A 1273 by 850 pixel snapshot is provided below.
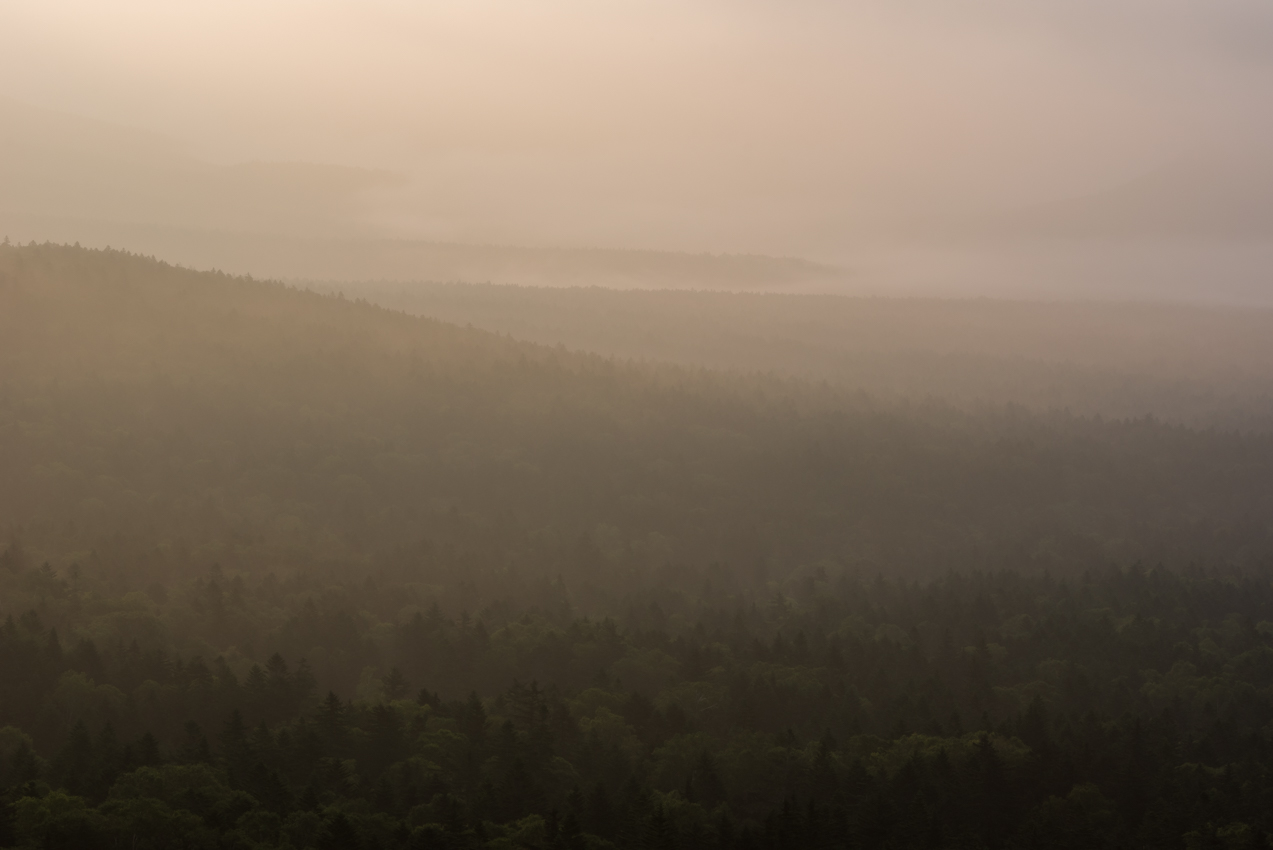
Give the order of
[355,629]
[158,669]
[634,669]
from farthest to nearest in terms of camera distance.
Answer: [355,629]
[634,669]
[158,669]

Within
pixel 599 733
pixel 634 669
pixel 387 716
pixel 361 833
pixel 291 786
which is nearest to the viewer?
pixel 361 833

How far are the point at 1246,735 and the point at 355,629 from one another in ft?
412

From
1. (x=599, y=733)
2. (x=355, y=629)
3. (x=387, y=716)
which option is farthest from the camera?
(x=355, y=629)

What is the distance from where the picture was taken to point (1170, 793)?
129 metres

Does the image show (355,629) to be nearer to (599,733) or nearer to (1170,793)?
(599,733)

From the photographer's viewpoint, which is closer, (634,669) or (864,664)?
(634,669)

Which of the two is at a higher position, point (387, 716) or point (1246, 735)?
point (387, 716)

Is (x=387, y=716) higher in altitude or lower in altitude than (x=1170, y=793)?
higher

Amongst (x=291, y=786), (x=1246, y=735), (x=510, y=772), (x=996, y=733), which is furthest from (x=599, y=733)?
(x=1246, y=735)

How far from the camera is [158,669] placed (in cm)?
14500

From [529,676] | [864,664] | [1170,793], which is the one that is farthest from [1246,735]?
[529,676]

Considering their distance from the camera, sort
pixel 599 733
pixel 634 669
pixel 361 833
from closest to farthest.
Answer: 1. pixel 361 833
2. pixel 599 733
3. pixel 634 669

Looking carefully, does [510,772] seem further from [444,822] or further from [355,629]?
[355,629]

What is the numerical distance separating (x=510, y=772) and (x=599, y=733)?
53.4ft
